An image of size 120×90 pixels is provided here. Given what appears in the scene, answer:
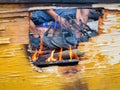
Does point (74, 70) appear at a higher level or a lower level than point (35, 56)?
lower

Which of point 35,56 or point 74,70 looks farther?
point 74,70

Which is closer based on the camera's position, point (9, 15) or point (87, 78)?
point (9, 15)

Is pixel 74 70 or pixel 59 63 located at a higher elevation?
pixel 59 63

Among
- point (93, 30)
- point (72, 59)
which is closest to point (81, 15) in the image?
point (93, 30)

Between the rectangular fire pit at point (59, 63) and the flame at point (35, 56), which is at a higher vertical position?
the flame at point (35, 56)

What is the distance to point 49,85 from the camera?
4.63m

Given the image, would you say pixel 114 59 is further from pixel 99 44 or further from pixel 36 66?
pixel 36 66

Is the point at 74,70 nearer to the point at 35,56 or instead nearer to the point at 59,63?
the point at 59,63

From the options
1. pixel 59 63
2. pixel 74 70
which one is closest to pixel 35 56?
pixel 59 63

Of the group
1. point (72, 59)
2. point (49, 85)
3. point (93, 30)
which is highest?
point (93, 30)

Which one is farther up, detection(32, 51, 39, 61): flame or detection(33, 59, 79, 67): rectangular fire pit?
detection(32, 51, 39, 61): flame

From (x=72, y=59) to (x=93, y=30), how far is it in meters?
0.42

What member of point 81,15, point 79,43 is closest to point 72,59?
point 79,43

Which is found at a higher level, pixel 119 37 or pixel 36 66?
pixel 119 37
